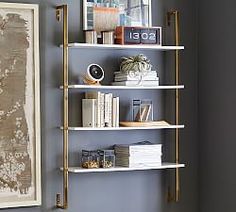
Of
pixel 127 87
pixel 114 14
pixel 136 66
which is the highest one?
pixel 114 14

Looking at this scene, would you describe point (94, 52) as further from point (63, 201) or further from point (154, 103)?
point (63, 201)

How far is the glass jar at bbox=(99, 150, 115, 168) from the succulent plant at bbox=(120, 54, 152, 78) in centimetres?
57

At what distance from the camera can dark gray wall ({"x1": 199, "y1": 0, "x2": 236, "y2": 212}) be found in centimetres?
461

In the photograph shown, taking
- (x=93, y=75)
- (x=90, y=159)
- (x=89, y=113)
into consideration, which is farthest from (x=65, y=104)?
(x=90, y=159)

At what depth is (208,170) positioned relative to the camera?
485 centimetres

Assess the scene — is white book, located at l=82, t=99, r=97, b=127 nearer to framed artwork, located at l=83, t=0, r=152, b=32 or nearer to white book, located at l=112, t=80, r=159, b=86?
white book, located at l=112, t=80, r=159, b=86

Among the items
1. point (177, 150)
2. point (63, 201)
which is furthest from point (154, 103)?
point (63, 201)

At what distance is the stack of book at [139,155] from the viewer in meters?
4.45

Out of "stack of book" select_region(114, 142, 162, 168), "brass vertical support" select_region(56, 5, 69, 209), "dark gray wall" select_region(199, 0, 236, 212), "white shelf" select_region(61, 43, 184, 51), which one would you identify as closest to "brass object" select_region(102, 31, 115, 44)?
"white shelf" select_region(61, 43, 184, 51)

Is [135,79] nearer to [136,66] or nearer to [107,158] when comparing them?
[136,66]

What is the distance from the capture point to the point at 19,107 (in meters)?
4.25

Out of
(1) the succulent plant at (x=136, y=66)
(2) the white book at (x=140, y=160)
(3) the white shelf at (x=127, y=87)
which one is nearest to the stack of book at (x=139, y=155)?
(2) the white book at (x=140, y=160)

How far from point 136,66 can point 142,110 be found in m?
0.34

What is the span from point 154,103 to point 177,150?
390 mm
